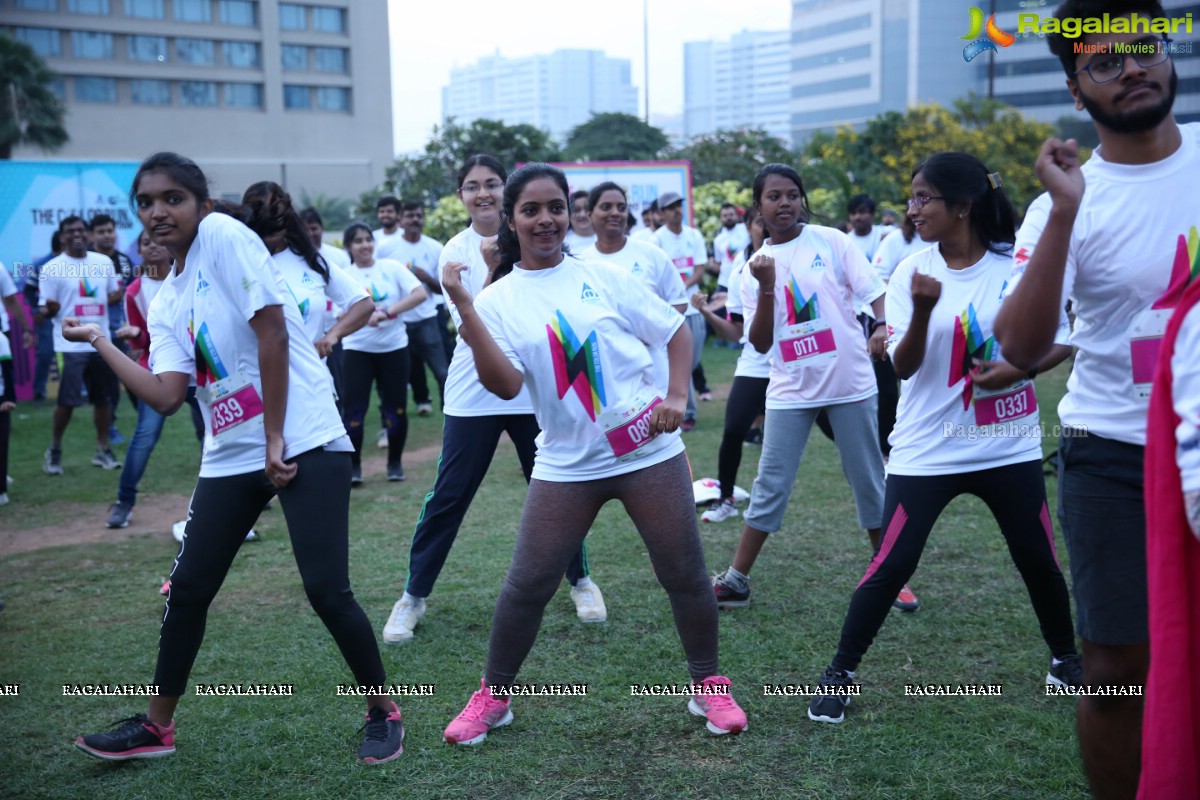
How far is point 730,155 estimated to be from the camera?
2394cm

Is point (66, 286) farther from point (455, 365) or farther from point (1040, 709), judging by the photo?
point (1040, 709)

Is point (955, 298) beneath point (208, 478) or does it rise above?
above

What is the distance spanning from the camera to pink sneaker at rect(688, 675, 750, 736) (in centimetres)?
405

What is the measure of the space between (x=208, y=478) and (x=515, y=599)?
1.19 meters

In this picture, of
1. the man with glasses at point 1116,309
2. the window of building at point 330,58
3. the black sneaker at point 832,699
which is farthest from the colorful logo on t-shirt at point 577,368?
the window of building at point 330,58

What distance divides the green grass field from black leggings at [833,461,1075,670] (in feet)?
1.53

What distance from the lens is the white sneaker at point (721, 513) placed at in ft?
24.4

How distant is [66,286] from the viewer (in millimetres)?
10641

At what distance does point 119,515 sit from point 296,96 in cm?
6287

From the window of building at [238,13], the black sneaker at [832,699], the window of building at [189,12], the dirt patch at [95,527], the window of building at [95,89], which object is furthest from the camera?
the window of building at [238,13]

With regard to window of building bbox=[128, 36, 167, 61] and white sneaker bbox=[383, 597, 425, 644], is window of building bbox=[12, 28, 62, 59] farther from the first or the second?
white sneaker bbox=[383, 597, 425, 644]

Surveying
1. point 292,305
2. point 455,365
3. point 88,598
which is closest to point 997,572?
point 455,365

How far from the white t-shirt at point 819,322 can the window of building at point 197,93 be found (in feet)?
211

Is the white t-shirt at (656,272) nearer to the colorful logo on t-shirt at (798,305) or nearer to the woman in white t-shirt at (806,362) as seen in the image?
the woman in white t-shirt at (806,362)
